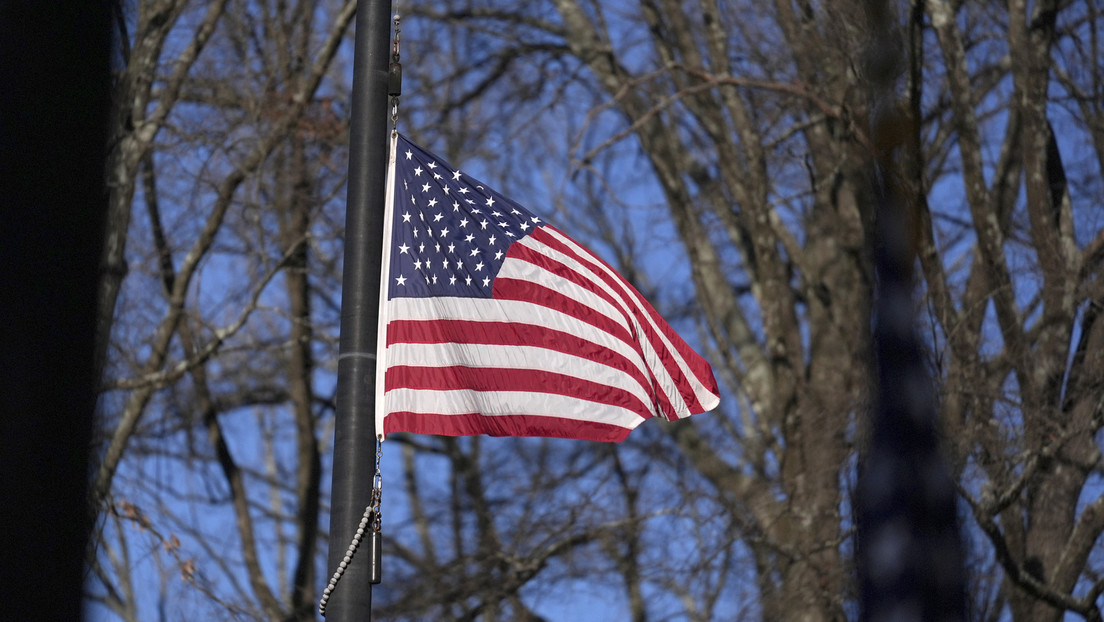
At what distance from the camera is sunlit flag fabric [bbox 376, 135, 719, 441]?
17.8 feet

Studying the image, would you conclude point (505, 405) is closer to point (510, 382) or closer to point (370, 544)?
point (510, 382)

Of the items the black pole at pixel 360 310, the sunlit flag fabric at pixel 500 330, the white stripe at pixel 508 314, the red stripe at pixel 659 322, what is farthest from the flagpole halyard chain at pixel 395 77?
the red stripe at pixel 659 322

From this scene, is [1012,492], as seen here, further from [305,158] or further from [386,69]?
[305,158]

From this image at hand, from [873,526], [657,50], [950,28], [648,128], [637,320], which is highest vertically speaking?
[657,50]

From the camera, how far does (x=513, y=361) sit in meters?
5.79

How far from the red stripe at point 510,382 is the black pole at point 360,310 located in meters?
0.38

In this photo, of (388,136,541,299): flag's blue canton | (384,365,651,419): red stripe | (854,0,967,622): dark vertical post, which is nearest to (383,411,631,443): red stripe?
(384,365,651,419): red stripe

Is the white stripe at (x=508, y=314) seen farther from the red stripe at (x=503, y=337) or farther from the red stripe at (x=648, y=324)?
the red stripe at (x=648, y=324)

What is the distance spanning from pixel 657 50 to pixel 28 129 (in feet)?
49.9

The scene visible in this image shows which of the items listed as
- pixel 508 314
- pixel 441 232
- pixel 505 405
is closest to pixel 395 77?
pixel 441 232

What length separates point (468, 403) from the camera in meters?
5.54

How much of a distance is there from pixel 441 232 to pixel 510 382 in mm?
739

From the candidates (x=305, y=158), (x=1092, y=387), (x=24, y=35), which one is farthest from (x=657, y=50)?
(x=24, y=35)

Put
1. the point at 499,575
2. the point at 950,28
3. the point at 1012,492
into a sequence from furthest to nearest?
the point at 499,575 → the point at 950,28 → the point at 1012,492
